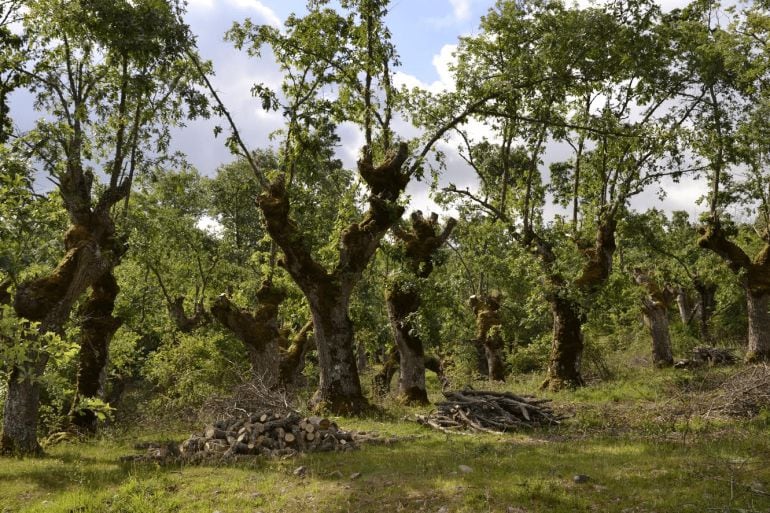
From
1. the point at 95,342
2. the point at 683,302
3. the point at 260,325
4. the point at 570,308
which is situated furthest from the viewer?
the point at 683,302

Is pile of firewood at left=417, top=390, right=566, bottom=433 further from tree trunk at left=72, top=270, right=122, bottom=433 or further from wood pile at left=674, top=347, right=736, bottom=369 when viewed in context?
wood pile at left=674, top=347, right=736, bottom=369

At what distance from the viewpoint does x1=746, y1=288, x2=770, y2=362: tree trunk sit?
73.5 ft

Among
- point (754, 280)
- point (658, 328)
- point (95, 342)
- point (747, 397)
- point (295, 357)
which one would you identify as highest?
point (754, 280)

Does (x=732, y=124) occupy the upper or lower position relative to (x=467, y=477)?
upper

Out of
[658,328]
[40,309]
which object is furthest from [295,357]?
[658,328]

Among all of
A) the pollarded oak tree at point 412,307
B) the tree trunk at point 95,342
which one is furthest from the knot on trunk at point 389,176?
the tree trunk at point 95,342

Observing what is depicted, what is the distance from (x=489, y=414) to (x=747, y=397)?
6.16 m

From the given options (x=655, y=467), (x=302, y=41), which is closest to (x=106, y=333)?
(x=302, y=41)

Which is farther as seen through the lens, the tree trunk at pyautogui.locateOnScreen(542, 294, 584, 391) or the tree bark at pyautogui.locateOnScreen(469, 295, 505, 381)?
the tree bark at pyautogui.locateOnScreen(469, 295, 505, 381)

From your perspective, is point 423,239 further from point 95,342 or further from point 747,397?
point 95,342

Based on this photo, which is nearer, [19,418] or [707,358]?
[19,418]

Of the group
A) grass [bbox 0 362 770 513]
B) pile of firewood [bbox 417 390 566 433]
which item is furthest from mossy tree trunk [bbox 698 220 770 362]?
pile of firewood [bbox 417 390 566 433]

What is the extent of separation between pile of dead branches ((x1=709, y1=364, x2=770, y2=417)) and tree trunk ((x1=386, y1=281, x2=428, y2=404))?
29.9 ft

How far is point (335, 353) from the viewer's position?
55.0 ft
